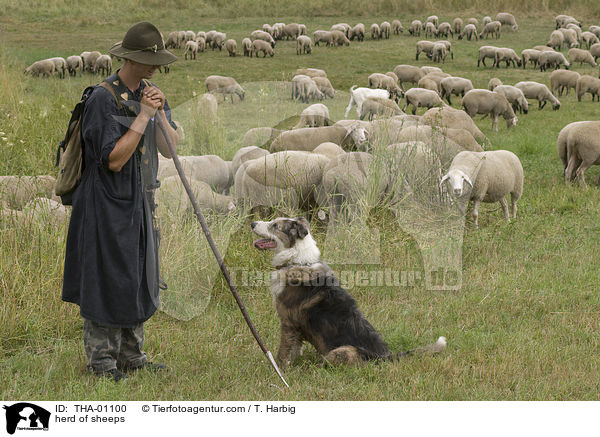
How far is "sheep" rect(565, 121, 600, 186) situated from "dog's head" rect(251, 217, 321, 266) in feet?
23.5

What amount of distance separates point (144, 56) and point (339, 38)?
92.6ft

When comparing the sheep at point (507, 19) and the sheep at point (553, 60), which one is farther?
the sheep at point (507, 19)

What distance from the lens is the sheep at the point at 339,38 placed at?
30.7 meters

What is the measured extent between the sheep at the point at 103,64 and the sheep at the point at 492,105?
12578mm

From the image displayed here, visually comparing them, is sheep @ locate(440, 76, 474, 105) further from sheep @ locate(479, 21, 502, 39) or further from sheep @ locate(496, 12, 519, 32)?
sheep @ locate(496, 12, 519, 32)

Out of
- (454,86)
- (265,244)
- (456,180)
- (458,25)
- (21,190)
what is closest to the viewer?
(265,244)

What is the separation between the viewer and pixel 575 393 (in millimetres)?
4070

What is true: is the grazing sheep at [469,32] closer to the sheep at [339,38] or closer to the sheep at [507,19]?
the sheep at [507,19]

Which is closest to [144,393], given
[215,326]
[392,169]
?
[215,326]

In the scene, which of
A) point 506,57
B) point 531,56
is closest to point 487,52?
point 506,57

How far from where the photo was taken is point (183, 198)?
716 cm

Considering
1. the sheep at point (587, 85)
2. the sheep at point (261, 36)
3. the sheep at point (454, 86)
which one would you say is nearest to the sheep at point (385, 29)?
the sheep at point (261, 36)
